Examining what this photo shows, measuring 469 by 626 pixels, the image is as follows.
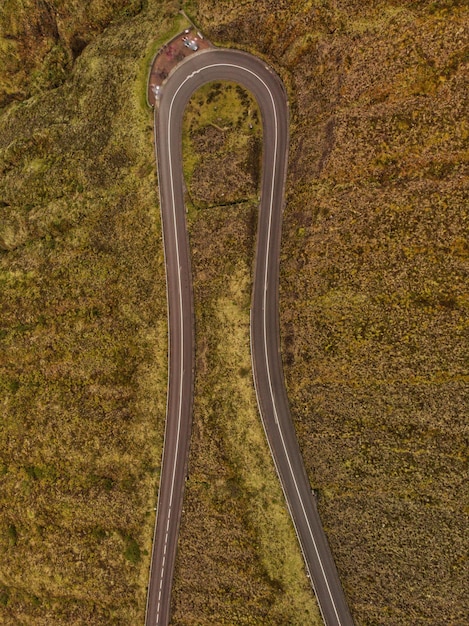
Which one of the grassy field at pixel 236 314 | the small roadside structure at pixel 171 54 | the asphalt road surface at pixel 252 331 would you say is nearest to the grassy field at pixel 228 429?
the grassy field at pixel 236 314

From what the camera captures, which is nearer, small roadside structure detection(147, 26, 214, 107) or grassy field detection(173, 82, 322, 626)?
grassy field detection(173, 82, 322, 626)

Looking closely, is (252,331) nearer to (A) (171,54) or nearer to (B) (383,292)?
(B) (383,292)

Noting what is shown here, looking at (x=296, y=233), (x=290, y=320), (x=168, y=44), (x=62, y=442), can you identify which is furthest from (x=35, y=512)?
(x=168, y=44)

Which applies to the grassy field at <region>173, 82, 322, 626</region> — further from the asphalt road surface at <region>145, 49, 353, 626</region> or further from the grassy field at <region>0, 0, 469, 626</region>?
the asphalt road surface at <region>145, 49, 353, 626</region>

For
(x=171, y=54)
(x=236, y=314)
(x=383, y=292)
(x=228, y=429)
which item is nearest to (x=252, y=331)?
(x=236, y=314)

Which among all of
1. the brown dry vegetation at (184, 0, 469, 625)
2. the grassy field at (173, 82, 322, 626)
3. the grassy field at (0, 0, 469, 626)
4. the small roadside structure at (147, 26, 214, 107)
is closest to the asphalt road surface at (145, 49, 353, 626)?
the small roadside structure at (147, 26, 214, 107)

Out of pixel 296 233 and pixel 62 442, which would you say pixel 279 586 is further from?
pixel 296 233
